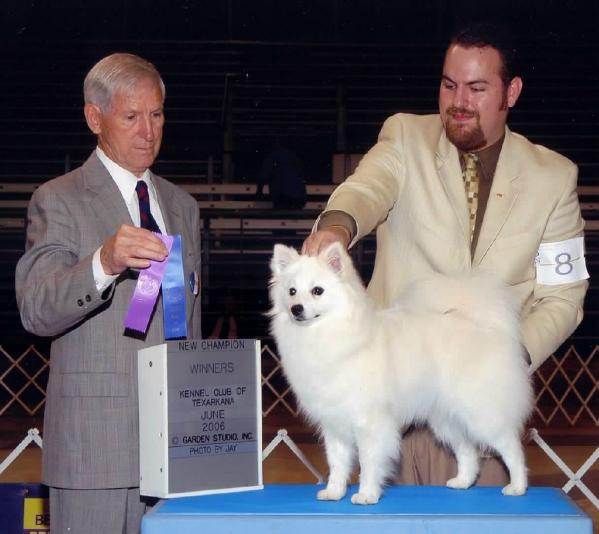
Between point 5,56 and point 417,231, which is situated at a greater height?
point 5,56

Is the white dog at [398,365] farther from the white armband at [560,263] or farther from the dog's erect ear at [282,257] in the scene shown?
the white armband at [560,263]

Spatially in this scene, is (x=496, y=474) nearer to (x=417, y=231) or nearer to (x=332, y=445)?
(x=332, y=445)

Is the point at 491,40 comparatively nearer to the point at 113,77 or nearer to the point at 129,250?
the point at 113,77

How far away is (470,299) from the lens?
7.29ft

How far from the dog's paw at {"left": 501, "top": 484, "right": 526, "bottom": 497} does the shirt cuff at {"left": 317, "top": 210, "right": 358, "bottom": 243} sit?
2.41ft

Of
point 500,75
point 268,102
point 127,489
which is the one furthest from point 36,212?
point 268,102

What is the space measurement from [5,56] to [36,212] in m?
10.7

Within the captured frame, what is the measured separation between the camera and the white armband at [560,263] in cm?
245

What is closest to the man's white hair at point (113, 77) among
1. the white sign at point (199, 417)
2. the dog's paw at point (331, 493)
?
the white sign at point (199, 417)

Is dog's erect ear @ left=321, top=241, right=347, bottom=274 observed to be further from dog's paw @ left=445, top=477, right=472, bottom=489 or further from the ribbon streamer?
dog's paw @ left=445, top=477, right=472, bottom=489

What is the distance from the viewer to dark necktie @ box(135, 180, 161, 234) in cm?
219

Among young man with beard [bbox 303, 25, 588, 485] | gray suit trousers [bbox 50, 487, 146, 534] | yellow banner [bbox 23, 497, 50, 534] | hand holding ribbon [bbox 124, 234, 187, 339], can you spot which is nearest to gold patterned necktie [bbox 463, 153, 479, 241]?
young man with beard [bbox 303, 25, 588, 485]

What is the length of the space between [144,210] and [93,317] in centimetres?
31

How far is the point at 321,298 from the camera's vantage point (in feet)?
7.27
